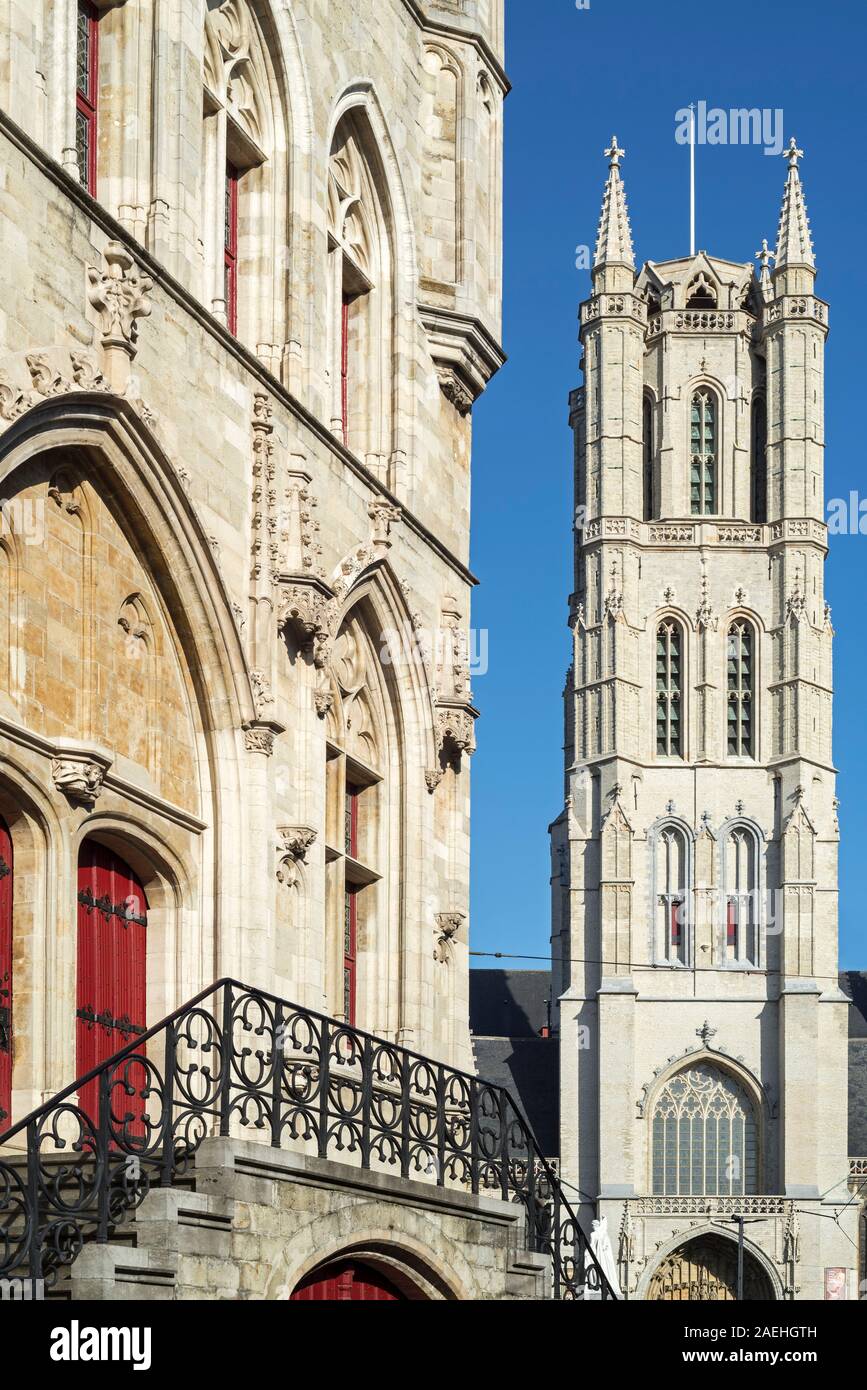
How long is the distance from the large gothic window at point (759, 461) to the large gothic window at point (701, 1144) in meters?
19.4

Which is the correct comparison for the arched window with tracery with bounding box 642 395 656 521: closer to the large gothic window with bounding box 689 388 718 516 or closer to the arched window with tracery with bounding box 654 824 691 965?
the large gothic window with bounding box 689 388 718 516

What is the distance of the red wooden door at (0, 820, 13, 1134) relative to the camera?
12.6 meters

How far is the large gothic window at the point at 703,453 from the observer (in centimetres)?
8188

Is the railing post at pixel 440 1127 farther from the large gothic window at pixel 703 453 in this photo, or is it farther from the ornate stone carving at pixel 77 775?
the large gothic window at pixel 703 453

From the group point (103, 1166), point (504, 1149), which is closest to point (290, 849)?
point (504, 1149)

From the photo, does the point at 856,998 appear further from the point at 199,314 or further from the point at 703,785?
the point at 199,314

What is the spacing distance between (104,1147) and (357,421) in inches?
357

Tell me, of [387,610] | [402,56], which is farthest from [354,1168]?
[402,56]

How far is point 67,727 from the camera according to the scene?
13.2 metres

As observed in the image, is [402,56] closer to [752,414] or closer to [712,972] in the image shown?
[712,972]

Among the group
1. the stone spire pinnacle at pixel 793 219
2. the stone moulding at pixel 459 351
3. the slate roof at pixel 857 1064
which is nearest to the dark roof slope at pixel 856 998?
the slate roof at pixel 857 1064
